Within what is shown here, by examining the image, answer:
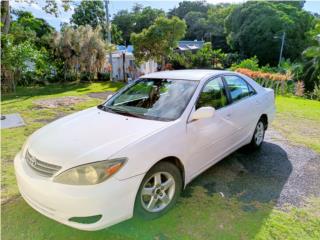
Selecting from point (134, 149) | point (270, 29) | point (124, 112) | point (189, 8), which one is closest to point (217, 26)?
point (189, 8)

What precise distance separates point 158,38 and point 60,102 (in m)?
8.10

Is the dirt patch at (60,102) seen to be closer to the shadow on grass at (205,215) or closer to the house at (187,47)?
the shadow on grass at (205,215)

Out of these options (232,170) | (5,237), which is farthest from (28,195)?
(232,170)

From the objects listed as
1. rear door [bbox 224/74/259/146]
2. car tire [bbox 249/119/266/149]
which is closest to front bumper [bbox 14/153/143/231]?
rear door [bbox 224/74/259/146]

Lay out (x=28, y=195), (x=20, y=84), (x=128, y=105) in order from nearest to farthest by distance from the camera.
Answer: (x=28, y=195) < (x=128, y=105) < (x=20, y=84)

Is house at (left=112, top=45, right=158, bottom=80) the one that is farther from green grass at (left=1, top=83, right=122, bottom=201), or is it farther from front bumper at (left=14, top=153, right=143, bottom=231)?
front bumper at (left=14, top=153, right=143, bottom=231)

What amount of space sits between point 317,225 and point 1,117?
7.26m

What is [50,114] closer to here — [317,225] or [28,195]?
[28,195]

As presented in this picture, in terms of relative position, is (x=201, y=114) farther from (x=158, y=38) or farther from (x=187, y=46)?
(x=187, y=46)

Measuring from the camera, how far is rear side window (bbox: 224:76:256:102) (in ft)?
13.1

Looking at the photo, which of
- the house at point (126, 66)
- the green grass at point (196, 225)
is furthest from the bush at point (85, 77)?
the green grass at point (196, 225)

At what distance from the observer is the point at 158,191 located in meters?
2.78

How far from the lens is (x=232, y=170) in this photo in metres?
4.02

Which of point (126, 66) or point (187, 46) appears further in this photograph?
point (187, 46)
